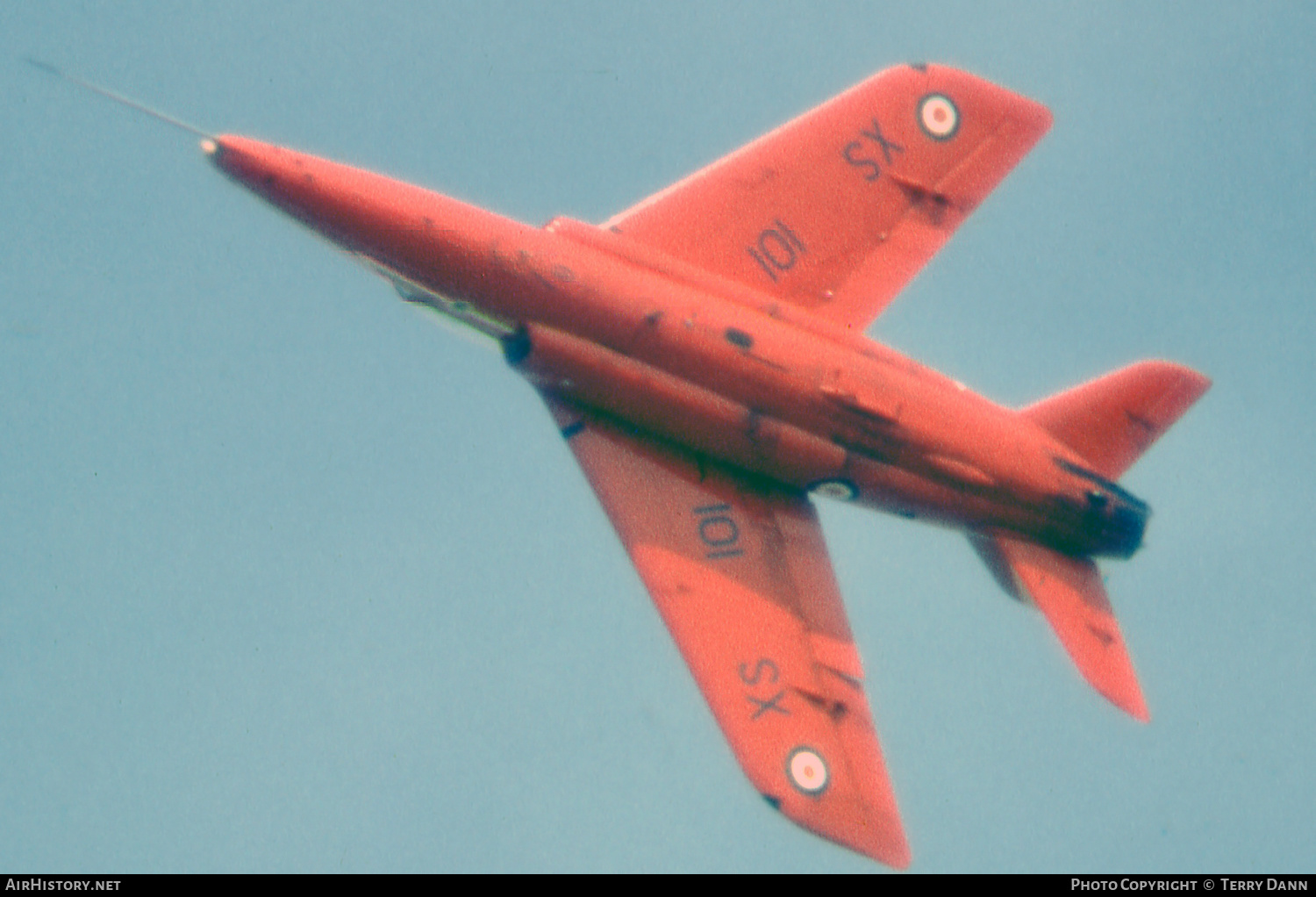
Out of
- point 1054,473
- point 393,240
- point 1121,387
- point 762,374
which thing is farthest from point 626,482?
point 1121,387

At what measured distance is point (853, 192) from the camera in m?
18.6

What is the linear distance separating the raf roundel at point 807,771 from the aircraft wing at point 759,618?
0.6 inches

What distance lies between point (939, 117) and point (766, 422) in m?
6.99

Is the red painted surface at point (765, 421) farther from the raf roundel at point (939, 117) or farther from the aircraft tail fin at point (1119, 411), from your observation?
the raf roundel at point (939, 117)

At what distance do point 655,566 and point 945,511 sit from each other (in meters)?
4.56

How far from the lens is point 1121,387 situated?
57.6 ft

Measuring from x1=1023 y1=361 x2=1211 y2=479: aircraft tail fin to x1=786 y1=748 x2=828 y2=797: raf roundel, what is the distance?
649cm

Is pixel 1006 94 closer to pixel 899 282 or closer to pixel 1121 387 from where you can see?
pixel 899 282

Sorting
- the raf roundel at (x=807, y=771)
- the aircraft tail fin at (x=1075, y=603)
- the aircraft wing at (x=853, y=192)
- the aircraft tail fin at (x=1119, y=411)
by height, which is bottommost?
the raf roundel at (x=807, y=771)

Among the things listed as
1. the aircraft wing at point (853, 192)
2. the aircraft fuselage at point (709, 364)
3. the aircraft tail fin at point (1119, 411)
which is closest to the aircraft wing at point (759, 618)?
the aircraft fuselage at point (709, 364)

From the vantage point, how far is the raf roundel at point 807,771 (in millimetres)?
14836

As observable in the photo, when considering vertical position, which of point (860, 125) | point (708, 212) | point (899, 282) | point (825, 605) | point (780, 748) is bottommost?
point (780, 748)

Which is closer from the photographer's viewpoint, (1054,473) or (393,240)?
(393,240)

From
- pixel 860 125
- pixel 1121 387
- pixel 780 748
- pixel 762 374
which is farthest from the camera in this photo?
pixel 860 125
